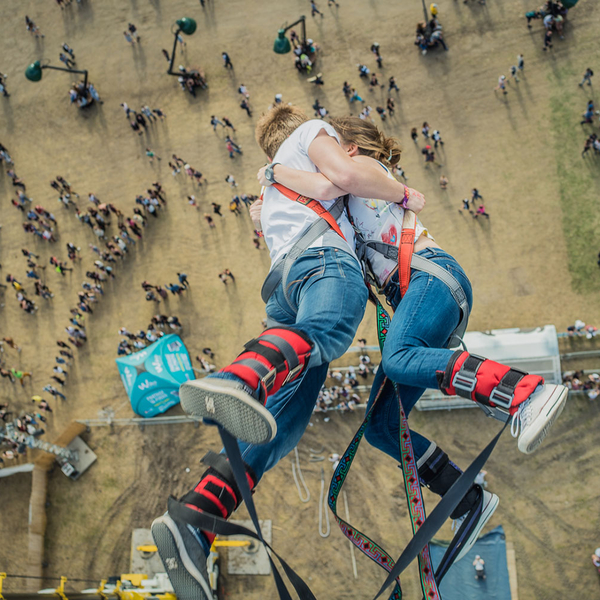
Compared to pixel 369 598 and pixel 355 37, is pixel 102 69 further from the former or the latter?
pixel 369 598

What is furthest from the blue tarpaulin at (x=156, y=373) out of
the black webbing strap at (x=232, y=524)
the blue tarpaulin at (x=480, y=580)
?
the black webbing strap at (x=232, y=524)

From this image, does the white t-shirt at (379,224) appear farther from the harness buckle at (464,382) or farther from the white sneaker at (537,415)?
the white sneaker at (537,415)

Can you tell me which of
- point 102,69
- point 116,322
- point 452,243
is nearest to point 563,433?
point 452,243

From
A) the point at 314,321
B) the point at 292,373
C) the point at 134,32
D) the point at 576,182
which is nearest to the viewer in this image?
the point at 292,373

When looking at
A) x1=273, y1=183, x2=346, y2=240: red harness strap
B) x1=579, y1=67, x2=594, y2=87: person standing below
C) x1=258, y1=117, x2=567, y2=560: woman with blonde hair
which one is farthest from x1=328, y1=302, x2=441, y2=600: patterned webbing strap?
x1=579, y1=67, x2=594, y2=87: person standing below

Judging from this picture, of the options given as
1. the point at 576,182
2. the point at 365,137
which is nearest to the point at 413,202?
the point at 365,137

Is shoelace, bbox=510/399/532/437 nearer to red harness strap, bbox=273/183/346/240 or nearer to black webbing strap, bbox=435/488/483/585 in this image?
black webbing strap, bbox=435/488/483/585

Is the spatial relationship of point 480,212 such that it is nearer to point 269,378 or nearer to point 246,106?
point 246,106
